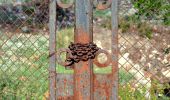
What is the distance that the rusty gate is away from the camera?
2.94m

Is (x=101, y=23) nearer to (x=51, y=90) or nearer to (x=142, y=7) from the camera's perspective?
(x=142, y=7)

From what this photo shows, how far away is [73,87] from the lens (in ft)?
9.86

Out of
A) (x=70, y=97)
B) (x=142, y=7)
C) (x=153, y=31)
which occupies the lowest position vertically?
(x=153, y=31)

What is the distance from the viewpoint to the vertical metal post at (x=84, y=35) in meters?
2.94

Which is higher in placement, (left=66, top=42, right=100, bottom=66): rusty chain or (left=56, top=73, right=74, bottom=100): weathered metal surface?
(left=66, top=42, right=100, bottom=66): rusty chain

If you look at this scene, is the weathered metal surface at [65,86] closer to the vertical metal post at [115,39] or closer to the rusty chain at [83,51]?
the rusty chain at [83,51]

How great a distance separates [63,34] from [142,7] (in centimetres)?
414

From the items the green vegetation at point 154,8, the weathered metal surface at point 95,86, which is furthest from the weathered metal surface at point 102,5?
the green vegetation at point 154,8

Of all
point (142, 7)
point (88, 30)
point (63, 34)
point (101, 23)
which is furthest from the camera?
point (101, 23)

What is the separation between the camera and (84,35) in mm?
2939

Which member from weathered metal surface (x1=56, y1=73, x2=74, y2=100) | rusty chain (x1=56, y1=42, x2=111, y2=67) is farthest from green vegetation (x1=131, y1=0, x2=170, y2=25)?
weathered metal surface (x1=56, y1=73, x2=74, y2=100)

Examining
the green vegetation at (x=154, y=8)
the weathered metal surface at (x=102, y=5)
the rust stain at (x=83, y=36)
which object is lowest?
the green vegetation at (x=154, y=8)

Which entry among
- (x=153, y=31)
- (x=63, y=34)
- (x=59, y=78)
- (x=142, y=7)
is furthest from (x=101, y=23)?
(x=59, y=78)

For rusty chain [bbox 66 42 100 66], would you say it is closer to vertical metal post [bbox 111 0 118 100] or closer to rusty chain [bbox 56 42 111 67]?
rusty chain [bbox 56 42 111 67]
